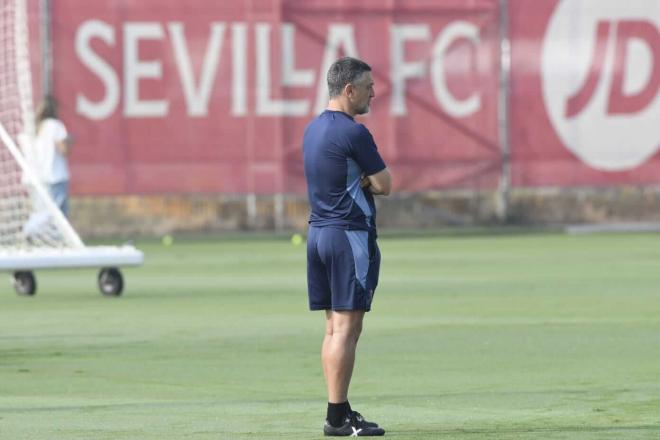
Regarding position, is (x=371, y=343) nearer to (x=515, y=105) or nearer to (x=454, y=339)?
(x=454, y=339)

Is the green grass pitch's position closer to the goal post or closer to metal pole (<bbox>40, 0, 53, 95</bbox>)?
the goal post

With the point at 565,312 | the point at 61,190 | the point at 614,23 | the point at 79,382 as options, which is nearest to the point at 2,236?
the point at 61,190

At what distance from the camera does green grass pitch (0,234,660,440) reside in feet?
32.3

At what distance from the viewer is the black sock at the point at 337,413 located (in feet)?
30.4

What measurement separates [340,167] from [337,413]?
1168mm

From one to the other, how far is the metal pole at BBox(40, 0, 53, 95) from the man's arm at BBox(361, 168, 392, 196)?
20116 mm

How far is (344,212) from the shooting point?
30.7 ft

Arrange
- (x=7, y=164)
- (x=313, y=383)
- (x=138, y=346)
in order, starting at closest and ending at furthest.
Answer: (x=313, y=383) < (x=138, y=346) < (x=7, y=164)

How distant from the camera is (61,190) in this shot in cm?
2222

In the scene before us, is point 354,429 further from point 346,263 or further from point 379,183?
point 379,183

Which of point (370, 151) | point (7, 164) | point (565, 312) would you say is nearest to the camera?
point (370, 151)

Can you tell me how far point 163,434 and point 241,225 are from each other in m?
20.7

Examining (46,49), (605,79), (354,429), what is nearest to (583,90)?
(605,79)

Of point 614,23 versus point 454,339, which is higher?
point 614,23
